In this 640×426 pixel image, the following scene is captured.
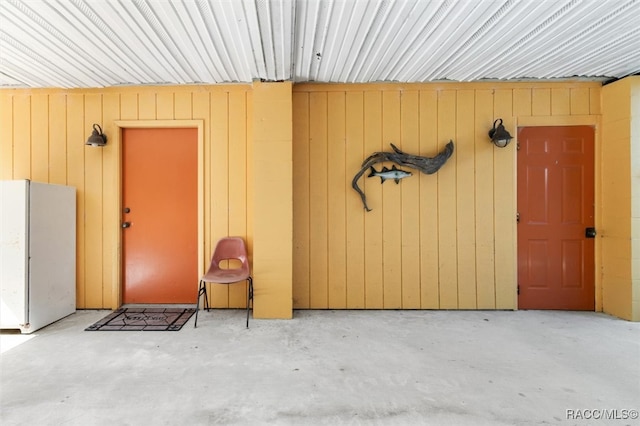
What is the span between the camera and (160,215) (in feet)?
11.3

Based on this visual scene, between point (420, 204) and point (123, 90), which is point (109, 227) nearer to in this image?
point (123, 90)

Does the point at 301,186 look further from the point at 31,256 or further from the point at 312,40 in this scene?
the point at 31,256

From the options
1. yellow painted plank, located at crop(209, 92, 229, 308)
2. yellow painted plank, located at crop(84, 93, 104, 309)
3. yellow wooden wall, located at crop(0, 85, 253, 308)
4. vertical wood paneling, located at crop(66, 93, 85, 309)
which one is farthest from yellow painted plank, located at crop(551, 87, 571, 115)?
vertical wood paneling, located at crop(66, 93, 85, 309)

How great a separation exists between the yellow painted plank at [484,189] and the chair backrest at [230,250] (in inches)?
108

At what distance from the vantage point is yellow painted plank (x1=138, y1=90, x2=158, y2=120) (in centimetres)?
337


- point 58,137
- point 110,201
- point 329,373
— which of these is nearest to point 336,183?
point 329,373

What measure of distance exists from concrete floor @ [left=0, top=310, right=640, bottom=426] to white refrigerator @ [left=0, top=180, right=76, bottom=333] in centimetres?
21

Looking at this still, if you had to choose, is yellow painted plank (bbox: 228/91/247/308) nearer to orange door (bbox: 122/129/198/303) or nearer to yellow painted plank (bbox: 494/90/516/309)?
orange door (bbox: 122/129/198/303)

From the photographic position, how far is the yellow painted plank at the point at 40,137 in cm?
338

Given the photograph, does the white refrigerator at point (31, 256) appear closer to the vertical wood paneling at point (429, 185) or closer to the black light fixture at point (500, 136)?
the vertical wood paneling at point (429, 185)

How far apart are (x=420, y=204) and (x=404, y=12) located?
76.9 inches

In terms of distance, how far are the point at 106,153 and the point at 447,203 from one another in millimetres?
4137

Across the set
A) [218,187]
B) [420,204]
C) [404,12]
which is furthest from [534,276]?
[218,187]

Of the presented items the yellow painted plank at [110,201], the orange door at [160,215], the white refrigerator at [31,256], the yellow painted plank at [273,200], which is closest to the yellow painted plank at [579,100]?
the yellow painted plank at [273,200]
